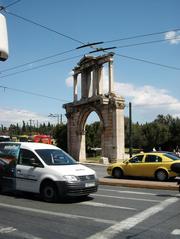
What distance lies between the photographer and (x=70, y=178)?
11773 millimetres

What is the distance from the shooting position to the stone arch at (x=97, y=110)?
4409 centimetres

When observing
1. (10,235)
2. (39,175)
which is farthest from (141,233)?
(39,175)

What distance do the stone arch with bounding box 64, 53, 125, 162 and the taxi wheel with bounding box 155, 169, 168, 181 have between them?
77.4 feet

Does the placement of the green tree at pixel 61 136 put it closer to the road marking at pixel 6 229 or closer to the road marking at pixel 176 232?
A: the road marking at pixel 6 229

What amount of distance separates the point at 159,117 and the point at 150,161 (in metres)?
76.0

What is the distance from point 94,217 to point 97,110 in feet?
121

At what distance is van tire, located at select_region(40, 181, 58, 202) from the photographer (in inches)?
470

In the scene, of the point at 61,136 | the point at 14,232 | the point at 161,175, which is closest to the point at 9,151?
the point at 14,232

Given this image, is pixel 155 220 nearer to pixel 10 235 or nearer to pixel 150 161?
pixel 10 235

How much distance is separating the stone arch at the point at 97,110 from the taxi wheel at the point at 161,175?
23603mm

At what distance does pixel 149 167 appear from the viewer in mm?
20297

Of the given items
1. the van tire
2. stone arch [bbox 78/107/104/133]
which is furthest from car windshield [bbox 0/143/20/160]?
stone arch [bbox 78/107/104/133]

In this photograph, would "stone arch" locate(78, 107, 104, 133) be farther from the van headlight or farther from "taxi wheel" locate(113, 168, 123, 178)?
the van headlight

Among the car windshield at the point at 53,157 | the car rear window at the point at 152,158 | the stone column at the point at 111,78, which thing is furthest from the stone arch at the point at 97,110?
the car windshield at the point at 53,157
